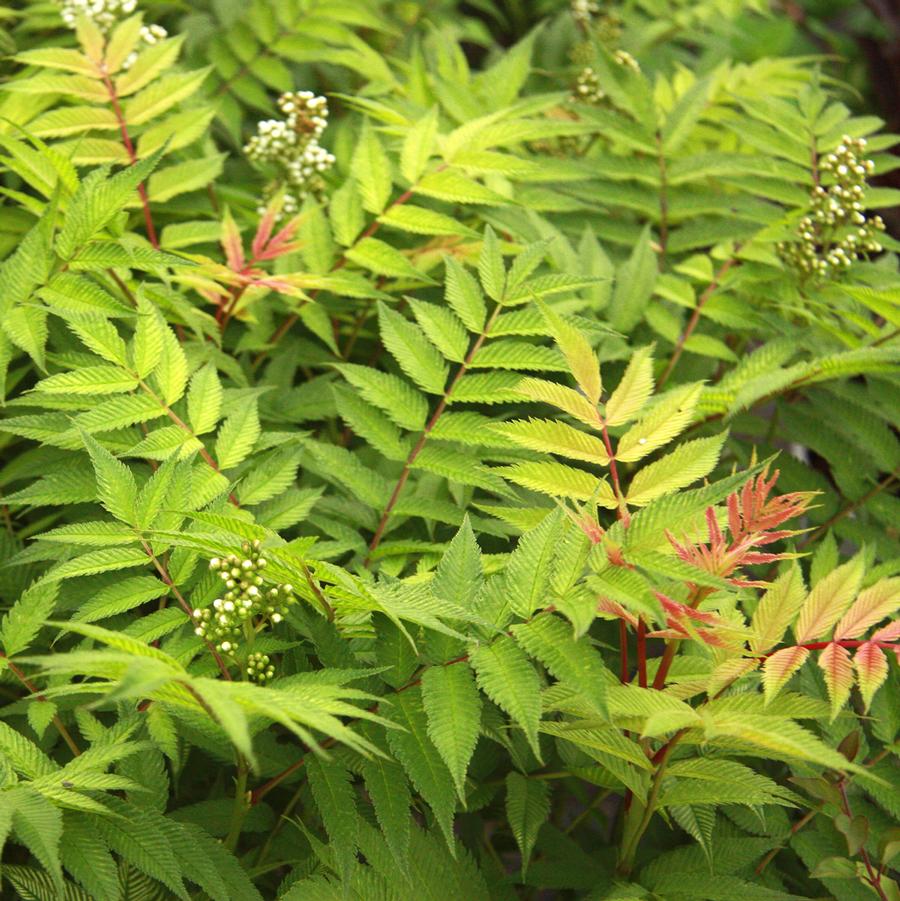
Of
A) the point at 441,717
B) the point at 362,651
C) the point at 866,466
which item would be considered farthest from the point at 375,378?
the point at 866,466

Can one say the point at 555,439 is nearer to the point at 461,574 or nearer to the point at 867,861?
the point at 461,574

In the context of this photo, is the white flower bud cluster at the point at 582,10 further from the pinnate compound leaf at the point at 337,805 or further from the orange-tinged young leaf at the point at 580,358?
the pinnate compound leaf at the point at 337,805

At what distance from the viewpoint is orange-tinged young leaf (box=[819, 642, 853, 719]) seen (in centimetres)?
99

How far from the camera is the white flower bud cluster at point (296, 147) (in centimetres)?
177

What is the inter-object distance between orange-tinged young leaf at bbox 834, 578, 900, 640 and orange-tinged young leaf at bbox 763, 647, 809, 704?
0.06 m

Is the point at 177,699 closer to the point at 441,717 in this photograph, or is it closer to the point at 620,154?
the point at 441,717

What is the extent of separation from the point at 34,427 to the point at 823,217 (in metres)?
1.23

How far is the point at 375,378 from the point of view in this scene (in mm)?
1446

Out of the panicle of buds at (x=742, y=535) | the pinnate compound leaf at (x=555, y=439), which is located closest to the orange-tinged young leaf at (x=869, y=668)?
the panicle of buds at (x=742, y=535)

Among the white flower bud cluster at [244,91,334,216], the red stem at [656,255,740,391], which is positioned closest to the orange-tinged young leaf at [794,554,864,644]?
the red stem at [656,255,740,391]

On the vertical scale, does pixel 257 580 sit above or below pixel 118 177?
below

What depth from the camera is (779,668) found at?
39.8 inches

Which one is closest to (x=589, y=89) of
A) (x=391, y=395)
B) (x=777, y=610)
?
(x=391, y=395)

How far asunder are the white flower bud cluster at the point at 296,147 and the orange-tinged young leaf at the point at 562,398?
0.76m
